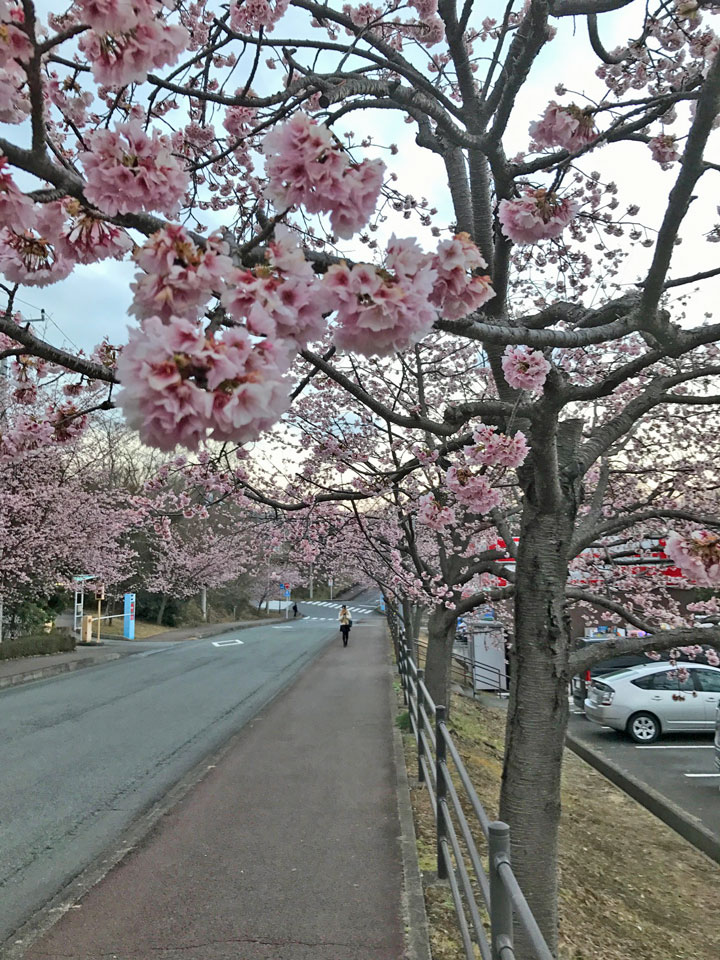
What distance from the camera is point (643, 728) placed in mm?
13727

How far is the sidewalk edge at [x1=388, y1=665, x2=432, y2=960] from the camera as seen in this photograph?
386 centimetres

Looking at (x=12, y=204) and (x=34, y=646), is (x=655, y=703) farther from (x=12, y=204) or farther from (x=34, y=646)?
(x=34, y=646)

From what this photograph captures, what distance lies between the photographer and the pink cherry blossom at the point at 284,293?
5.53 feet

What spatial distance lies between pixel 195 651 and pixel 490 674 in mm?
9884

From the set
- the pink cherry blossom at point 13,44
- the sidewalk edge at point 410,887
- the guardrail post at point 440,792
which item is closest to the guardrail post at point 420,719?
the sidewalk edge at point 410,887

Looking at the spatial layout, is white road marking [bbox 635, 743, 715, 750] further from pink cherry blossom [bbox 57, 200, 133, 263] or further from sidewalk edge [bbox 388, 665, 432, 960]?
pink cherry blossom [bbox 57, 200, 133, 263]

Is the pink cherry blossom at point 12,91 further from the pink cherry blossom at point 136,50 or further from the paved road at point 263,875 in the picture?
the paved road at point 263,875

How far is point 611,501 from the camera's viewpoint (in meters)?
8.34

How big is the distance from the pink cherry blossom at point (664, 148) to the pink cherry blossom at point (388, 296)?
262cm

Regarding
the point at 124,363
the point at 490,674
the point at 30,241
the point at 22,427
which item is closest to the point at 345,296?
the point at 124,363

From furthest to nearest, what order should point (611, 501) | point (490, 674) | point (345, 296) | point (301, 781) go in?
1. point (490, 674)
2. point (611, 501)
3. point (301, 781)
4. point (345, 296)

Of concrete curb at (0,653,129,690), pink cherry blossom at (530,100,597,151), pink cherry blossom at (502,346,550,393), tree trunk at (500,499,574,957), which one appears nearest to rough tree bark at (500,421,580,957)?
tree trunk at (500,499,574,957)

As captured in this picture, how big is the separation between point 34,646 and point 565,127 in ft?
64.6

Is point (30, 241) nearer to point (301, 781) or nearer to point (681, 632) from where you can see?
point (681, 632)
